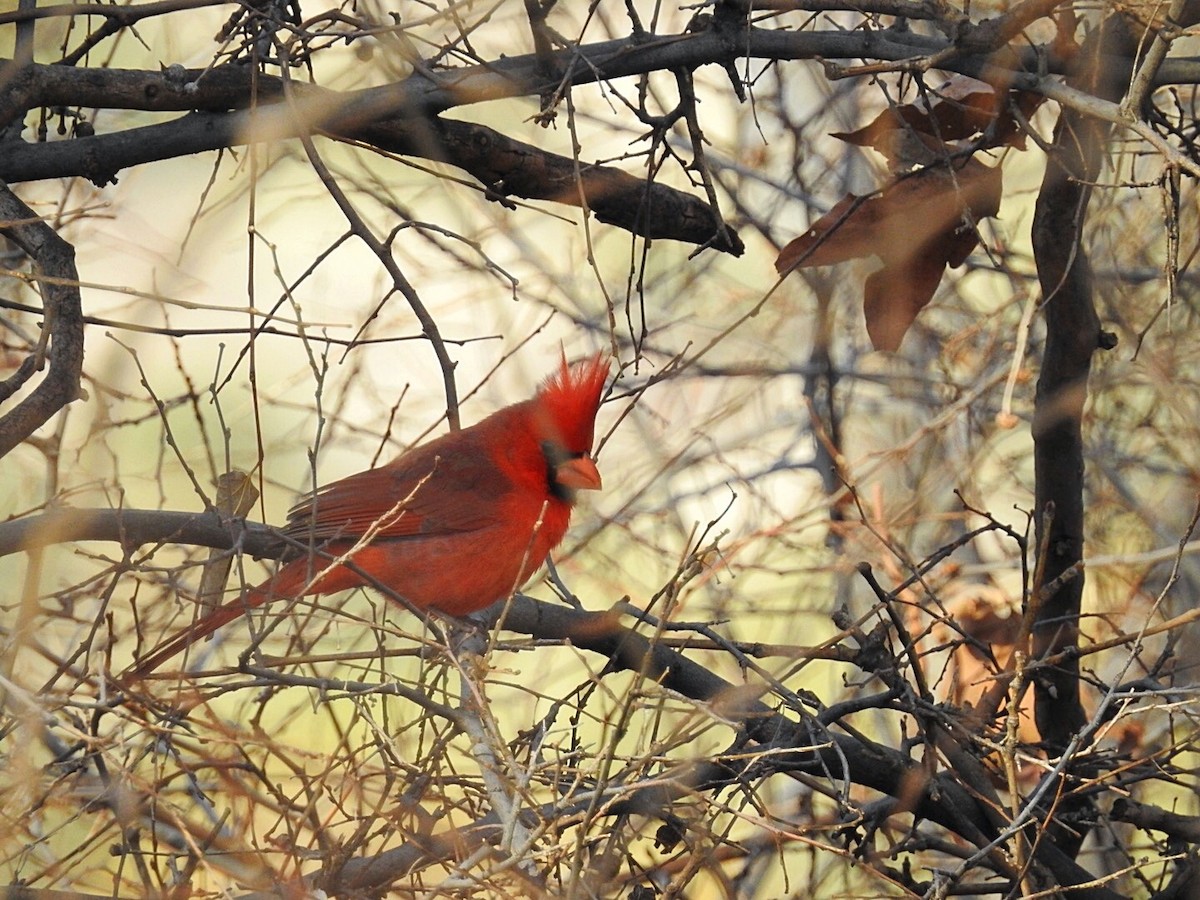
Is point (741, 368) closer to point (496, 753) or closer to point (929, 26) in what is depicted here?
point (929, 26)

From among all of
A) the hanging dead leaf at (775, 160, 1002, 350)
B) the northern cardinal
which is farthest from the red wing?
the hanging dead leaf at (775, 160, 1002, 350)

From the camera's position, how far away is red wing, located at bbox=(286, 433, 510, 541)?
363 centimetres

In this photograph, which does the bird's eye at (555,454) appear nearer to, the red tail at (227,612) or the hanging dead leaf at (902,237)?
the red tail at (227,612)

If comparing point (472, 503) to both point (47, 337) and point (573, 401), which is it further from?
point (47, 337)

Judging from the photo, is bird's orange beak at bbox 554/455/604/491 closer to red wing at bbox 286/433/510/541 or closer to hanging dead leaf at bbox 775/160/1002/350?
red wing at bbox 286/433/510/541

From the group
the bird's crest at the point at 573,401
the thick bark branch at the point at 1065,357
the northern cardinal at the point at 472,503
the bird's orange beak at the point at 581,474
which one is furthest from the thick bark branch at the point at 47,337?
the thick bark branch at the point at 1065,357

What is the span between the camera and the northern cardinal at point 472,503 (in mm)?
3545

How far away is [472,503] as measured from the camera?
3680 mm

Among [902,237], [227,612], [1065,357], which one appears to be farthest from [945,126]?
[227,612]

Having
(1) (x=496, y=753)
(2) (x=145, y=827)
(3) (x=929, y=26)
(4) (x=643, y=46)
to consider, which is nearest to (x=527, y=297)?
(3) (x=929, y=26)

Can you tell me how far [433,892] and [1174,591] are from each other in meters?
3.23

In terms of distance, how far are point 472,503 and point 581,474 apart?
32 centimetres

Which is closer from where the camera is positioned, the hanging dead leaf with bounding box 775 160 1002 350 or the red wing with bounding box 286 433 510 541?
the hanging dead leaf with bounding box 775 160 1002 350

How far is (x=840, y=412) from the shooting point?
4.80 m
